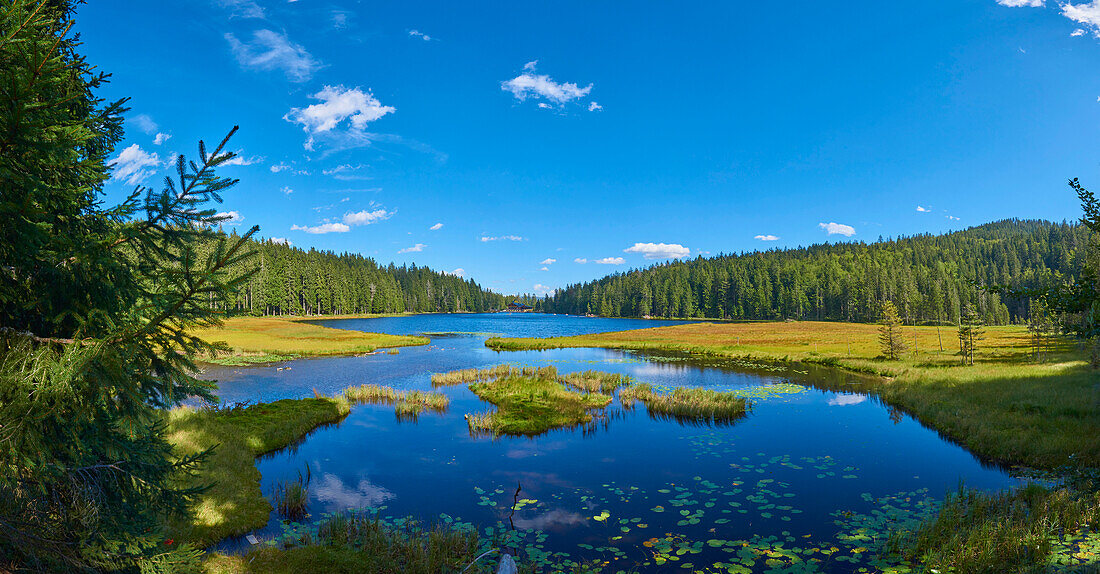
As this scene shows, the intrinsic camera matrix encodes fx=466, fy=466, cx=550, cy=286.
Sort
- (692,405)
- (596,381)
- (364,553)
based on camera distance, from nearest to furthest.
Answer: (364,553) → (692,405) → (596,381)

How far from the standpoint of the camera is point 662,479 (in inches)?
667

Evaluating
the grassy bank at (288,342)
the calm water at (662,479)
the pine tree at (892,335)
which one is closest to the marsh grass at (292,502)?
the calm water at (662,479)

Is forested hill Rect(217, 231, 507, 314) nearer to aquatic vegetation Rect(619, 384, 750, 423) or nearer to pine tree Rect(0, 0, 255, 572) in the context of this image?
aquatic vegetation Rect(619, 384, 750, 423)

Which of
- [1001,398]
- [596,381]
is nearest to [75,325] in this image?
[596,381]

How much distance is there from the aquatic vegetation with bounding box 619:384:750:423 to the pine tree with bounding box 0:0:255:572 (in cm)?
2433

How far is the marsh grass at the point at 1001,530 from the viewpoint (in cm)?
1015

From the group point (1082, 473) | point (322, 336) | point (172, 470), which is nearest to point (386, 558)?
point (172, 470)

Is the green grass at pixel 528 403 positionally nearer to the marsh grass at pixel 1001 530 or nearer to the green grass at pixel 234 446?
the green grass at pixel 234 446

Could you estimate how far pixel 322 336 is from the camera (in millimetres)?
70562

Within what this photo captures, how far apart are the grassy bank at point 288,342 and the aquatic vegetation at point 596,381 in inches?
1214

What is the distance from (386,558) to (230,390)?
2829 centimetres

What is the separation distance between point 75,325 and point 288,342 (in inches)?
2413

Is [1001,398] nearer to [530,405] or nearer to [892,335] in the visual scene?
[892,335]

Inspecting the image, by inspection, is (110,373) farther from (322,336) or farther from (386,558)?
(322,336)
